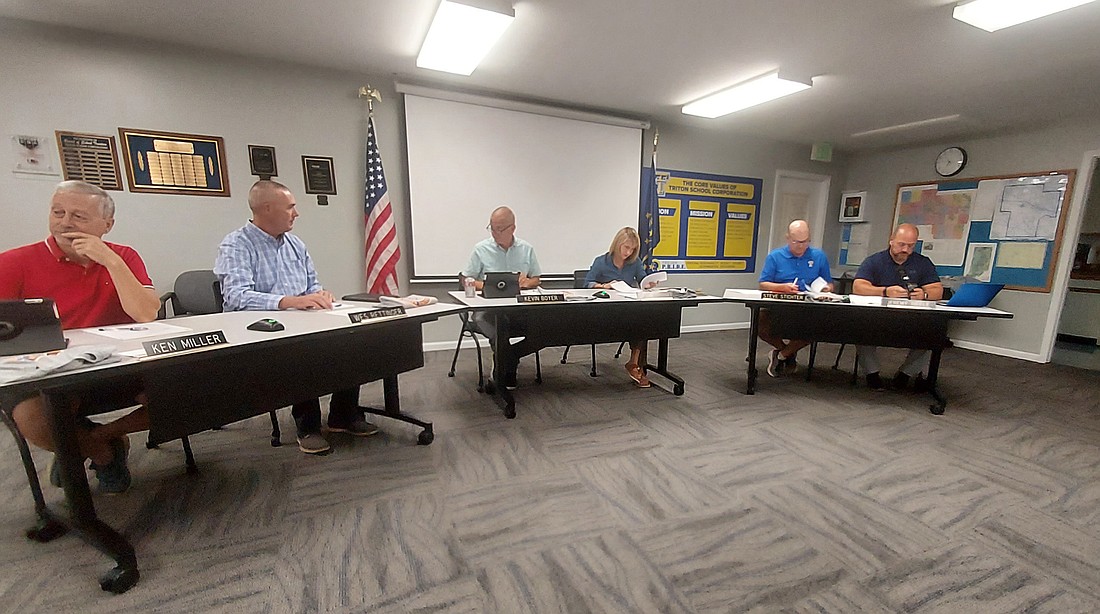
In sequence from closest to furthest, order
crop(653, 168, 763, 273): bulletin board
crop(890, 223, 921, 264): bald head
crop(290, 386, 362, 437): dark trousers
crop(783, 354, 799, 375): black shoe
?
crop(290, 386, 362, 437): dark trousers
crop(890, 223, 921, 264): bald head
crop(783, 354, 799, 375): black shoe
crop(653, 168, 763, 273): bulletin board

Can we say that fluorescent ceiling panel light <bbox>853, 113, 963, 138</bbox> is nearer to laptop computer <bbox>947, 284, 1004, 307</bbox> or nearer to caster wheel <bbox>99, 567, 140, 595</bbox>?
laptop computer <bbox>947, 284, 1004, 307</bbox>

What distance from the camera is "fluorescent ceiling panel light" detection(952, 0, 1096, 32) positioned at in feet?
6.52

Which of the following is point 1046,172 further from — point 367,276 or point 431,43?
point 367,276

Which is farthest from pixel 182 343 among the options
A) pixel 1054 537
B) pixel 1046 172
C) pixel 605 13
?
pixel 1046 172

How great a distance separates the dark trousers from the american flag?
1376 millimetres

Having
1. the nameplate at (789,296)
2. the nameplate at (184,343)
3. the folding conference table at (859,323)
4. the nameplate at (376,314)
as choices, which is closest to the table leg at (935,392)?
the folding conference table at (859,323)

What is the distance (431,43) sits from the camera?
8.55 feet

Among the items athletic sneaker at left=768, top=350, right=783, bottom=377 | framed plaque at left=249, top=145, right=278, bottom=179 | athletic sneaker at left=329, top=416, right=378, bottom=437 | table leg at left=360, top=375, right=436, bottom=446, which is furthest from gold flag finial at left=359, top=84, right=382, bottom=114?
athletic sneaker at left=768, top=350, right=783, bottom=377

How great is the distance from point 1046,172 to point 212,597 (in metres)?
6.56

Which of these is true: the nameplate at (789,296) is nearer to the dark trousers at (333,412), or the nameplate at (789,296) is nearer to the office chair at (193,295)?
the dark trousers at (333,412)

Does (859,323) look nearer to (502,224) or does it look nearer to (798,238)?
(798,238)

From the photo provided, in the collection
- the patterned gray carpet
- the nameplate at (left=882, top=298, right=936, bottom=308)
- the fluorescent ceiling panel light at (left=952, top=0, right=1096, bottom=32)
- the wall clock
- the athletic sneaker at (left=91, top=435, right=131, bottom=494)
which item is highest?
the fluorescent ceiling panel light at (left=952, top=0, right=1096, bottom=32)

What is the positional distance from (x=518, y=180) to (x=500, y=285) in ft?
5.59

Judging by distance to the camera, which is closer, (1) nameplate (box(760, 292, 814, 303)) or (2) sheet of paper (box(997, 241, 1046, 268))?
(1) nameplate (box(760, 292, 814, 303))
